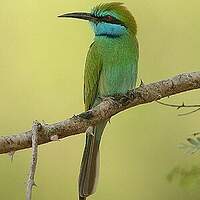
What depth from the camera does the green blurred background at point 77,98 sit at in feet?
6.19

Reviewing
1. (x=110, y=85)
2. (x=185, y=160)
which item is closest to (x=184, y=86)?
(x=110, y=85)

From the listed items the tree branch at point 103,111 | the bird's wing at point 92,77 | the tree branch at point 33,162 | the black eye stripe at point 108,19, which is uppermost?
the black eye stripe at point 108,19

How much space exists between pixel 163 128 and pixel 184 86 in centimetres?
66

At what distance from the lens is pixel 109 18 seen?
1476 millimetres

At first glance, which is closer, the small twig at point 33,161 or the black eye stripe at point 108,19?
the small twig at point 33,161

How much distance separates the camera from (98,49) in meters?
1.49

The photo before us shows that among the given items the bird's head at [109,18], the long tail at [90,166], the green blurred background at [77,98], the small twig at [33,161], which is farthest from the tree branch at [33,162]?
the green blurred background at [77,98]

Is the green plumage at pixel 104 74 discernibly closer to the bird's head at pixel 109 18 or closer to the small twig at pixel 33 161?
the bird's head at pixel 109 18

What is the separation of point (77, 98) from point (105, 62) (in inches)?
17.7

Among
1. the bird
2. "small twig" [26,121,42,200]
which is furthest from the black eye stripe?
"small twig" [26,121,42,200]

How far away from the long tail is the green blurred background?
0.39m

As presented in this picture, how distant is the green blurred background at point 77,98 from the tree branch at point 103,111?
1.96 feet

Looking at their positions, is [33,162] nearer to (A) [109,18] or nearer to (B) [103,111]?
(B) [103,111]

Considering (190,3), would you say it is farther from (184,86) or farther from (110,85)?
(184,86)
